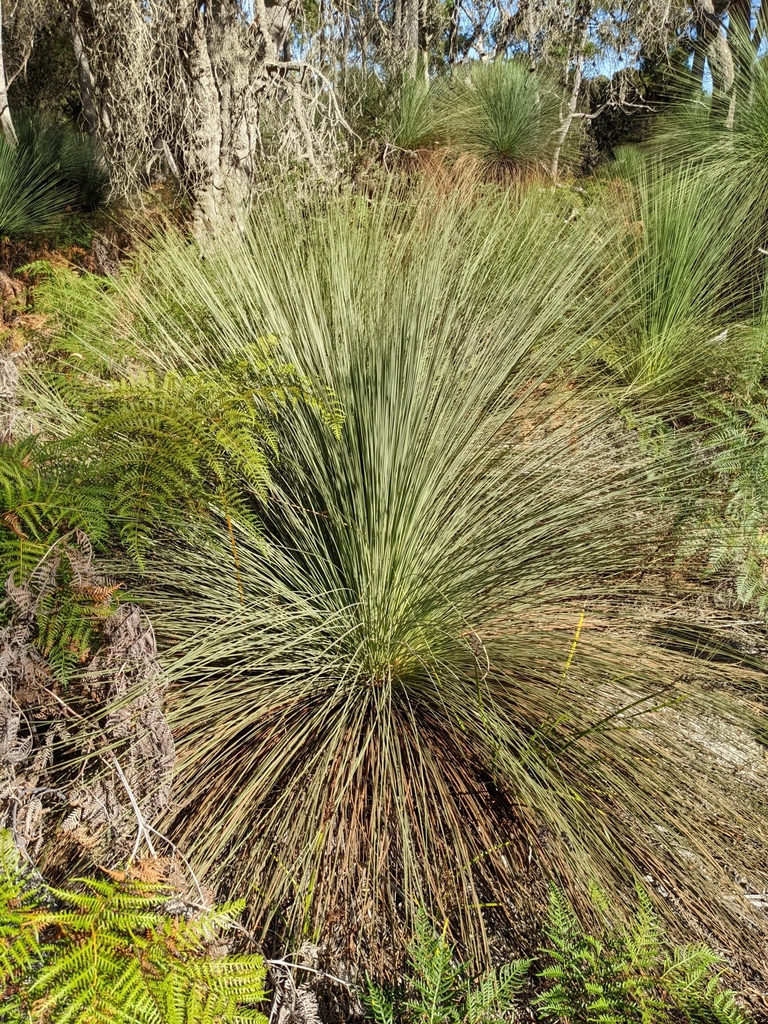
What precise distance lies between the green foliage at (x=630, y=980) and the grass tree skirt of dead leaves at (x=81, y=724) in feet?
2.63

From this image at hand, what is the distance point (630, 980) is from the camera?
3.75ft

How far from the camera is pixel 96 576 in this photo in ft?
4.43

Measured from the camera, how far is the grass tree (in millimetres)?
1448

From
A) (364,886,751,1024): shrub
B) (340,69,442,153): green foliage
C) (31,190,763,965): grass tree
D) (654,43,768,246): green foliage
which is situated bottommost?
(364,886,751,1024): shrub

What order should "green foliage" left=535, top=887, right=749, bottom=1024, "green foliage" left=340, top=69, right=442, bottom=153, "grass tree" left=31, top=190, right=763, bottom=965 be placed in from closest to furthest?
1. "green foliage" left=535, top=887, right=749, bottom=1024
2. "grass tree" left=31, top=190, right=763, bottom=965
3. "green foliage" left=340, top=69, right=442, bottom=153

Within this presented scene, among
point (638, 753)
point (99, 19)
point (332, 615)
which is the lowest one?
point (638, 753)

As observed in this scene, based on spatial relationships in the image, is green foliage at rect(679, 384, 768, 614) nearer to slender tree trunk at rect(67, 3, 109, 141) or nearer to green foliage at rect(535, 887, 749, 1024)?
green foliage at rect(535, 887, 749, 1024)

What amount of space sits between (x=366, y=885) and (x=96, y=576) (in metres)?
0.86

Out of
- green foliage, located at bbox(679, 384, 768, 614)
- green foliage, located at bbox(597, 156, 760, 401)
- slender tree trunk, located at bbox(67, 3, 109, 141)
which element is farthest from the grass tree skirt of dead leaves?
slender tree trunk, located at bbox(67, 3, 109, 141)

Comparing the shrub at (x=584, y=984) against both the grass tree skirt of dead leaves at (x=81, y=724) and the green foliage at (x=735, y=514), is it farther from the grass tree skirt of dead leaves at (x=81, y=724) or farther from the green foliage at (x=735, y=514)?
the green foliage at (x=735, y=514)

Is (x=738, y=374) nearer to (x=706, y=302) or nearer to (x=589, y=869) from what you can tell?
(x=706, y=302)

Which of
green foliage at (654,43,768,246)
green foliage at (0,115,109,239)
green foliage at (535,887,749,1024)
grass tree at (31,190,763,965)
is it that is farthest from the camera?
green foliage at (0,115,109,239)

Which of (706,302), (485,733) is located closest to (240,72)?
(706,302)

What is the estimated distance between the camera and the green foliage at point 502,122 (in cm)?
687
